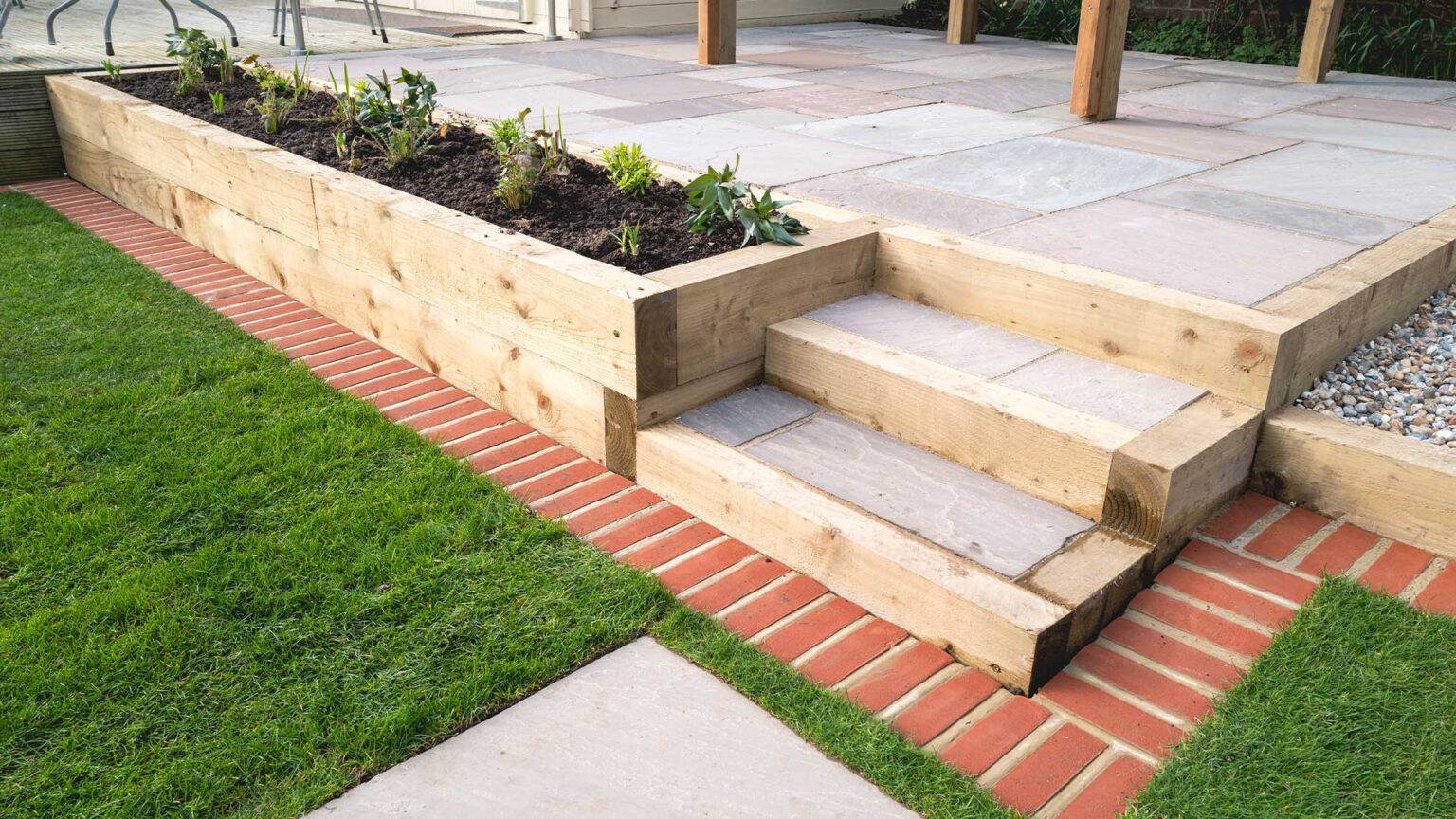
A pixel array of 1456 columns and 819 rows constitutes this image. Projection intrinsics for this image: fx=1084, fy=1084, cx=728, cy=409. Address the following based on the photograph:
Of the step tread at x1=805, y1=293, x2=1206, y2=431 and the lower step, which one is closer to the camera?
the lower step

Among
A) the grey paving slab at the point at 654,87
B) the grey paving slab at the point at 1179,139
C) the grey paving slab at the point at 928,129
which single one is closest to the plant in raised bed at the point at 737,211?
the grey paving slab at the point at 928,129

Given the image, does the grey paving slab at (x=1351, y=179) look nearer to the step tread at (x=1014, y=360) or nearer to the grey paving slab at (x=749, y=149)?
the grey paving slab at (x=749, y=149)

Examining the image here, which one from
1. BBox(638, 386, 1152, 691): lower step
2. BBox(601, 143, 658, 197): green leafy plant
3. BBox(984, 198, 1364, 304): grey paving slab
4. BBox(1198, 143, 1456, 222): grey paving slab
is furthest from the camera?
BBox(1198, 143, 1456, 222): grey paving slab

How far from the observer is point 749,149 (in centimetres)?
460

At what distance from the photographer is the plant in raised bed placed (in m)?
3.15

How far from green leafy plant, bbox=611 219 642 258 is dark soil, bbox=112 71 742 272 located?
2 cm

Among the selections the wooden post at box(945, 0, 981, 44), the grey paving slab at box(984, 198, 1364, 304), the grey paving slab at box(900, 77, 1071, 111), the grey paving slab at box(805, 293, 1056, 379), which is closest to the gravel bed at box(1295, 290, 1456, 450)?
the grey paving slab at box(984, 198, 1364, 304)

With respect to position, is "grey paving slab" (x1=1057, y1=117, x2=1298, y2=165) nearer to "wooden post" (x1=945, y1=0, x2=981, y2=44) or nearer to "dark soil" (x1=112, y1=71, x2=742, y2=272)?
"dark soil" (x1=112, y1=71, x2=742, y2=272)

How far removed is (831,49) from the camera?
26.5 feet

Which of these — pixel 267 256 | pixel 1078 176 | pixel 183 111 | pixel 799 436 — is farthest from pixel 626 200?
pixel 183 111

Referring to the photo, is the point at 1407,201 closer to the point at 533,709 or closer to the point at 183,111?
the point at 533,709

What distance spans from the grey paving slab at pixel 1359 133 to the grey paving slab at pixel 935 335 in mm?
2801

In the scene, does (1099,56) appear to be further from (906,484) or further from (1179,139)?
(906,484)

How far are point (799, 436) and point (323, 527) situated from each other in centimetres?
117
